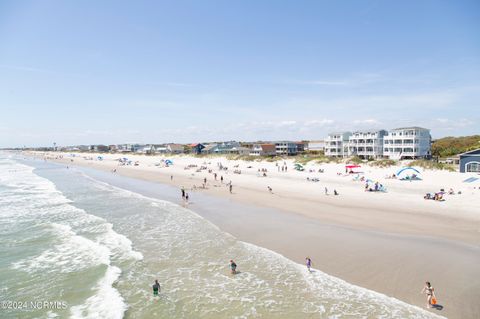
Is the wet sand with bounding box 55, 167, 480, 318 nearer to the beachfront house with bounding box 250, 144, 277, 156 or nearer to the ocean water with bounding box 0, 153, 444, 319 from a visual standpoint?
the ocean water with bounding box 0, 153, 444, 319

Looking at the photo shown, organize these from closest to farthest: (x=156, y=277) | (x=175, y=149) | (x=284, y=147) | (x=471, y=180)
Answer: (x=156, y=277) < (x=471, y=180) < (x=284, y=147) < (x=175, y=149)

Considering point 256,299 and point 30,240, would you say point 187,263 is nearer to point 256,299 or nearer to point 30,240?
point 256,299

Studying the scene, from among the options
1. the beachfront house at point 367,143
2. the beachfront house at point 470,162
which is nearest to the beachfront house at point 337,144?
the beachfront house at point 367,143

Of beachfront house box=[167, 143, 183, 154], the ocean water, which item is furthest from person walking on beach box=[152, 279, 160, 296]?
beachfront house box=[167, 143, 183, 154]

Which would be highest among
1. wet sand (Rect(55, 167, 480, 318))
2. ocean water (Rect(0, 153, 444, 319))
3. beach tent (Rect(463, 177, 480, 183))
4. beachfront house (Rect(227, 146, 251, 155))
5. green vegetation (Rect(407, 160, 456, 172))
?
beachfront house (Rect(227, 146, 251, 155))

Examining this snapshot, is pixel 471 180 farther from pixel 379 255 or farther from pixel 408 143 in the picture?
pixel 408 143

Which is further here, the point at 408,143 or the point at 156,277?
the point at 408,143

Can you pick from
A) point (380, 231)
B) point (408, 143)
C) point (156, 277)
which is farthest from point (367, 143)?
point (156, 277)

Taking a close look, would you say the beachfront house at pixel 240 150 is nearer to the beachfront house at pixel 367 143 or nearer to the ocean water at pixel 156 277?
Result: the beachfront house at pixel 367 143
